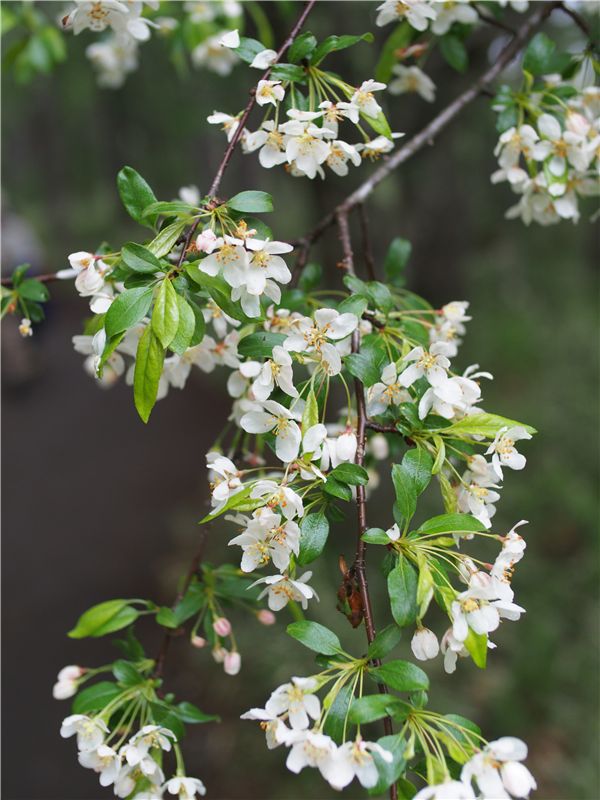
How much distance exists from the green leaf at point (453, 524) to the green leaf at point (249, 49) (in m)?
0.76

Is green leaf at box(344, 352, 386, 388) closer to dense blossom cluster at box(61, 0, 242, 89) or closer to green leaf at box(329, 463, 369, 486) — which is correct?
green leaf at box(329, 463, 369, 486)

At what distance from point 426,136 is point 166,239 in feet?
2.46

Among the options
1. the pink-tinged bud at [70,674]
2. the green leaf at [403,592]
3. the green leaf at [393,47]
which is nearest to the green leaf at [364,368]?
the green leaf at [403,592]

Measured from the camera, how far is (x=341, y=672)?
904 millimetres

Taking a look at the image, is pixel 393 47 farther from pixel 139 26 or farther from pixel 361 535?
pixel 361 535

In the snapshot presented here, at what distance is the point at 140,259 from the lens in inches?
36.4

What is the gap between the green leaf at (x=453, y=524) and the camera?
0.90m

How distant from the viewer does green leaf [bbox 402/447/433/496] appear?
0.97m

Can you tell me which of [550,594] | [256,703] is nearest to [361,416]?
[256,703]

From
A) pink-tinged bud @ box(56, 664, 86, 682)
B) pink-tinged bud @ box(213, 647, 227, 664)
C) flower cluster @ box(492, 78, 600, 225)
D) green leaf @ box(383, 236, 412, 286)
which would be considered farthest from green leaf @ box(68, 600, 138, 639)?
flower cluster @ box(492, 78, 600, 225)

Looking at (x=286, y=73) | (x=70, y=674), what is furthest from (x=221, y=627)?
(x=286, y=73)

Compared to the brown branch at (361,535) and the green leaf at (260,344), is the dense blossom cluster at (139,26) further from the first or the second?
the brown branch at (361,535)

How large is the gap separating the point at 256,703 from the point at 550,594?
66.9 inches

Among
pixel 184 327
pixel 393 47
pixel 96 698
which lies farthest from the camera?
pixel 393 47
